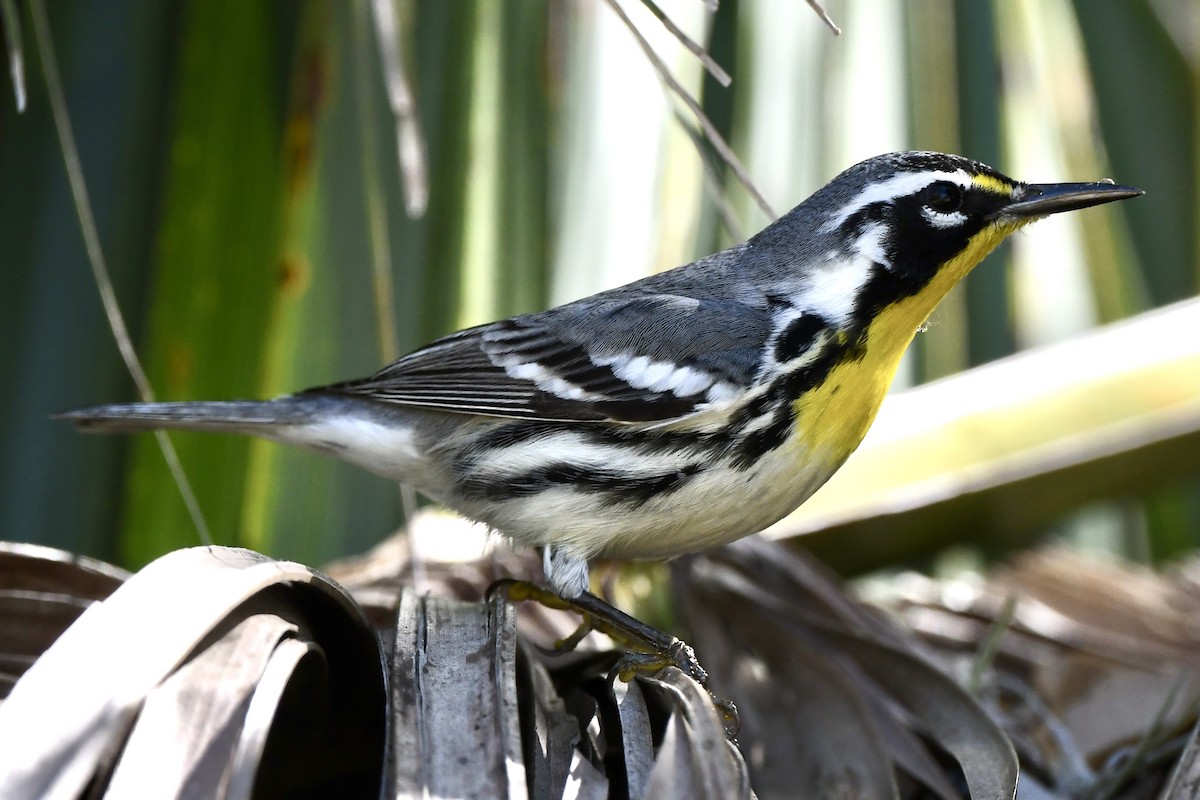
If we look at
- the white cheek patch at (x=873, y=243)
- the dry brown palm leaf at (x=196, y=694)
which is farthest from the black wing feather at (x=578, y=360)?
the dry brown palm leaf at (x=196, y=694)

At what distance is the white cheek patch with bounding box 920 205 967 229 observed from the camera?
7.73 feet

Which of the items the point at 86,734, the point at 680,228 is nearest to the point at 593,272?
the point at 680,228

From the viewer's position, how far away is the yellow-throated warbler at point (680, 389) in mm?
2121

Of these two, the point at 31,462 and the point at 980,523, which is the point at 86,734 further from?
the point at 980,523

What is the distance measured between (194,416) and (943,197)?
4.61 feet

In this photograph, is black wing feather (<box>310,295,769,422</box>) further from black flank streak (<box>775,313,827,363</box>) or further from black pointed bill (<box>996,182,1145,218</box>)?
black pointed bill (<box>996,182,1145,218</box>)

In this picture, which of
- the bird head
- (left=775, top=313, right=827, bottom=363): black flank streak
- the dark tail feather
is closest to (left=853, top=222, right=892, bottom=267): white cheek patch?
the bird head

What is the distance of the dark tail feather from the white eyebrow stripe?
1090mm

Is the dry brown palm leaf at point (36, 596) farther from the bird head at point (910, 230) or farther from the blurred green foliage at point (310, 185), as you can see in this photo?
the bird head at point (910, 230)

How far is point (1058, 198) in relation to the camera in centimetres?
224

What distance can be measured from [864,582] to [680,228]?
34.8 inches

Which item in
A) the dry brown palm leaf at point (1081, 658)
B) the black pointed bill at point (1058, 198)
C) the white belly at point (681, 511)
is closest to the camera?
the dry brown palm leaf at point (1081, 658)

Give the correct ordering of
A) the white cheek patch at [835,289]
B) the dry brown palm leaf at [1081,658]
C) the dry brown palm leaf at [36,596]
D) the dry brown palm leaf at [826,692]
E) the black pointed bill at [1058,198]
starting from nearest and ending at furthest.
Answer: the dry brown palm leaf at [36,596], the dry brown palm leaf at [826,692], the dry brown palm leaf at [1081,658], the black pointed bill at [1058,198], the white cheek patch at [835,289]

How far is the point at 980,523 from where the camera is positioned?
8.64ft
